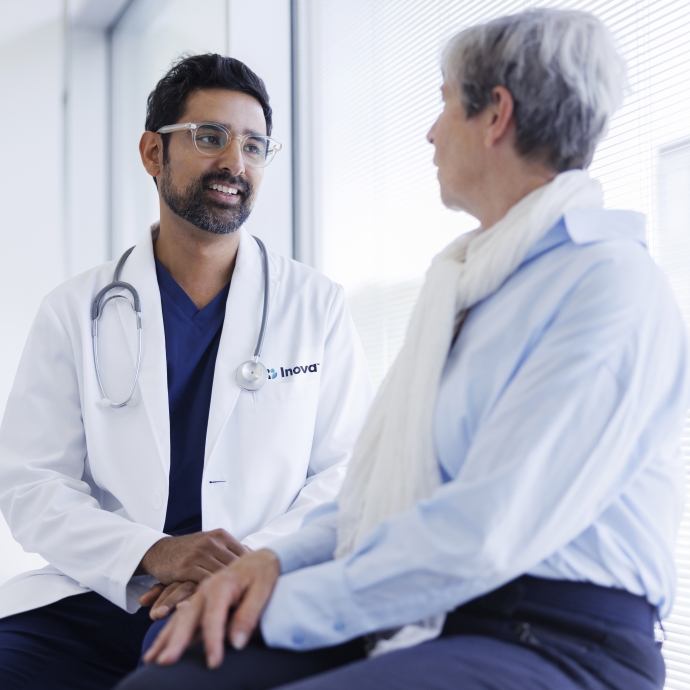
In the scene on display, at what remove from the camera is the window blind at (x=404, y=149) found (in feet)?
4.33

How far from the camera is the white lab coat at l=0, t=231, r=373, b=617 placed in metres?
1.43

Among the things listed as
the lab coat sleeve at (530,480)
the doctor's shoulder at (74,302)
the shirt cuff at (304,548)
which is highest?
the doctor's shoulder at (74,302)

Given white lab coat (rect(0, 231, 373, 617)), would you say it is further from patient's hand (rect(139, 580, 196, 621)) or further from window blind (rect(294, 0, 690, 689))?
window blind (rect(294, 0, 690, 689))

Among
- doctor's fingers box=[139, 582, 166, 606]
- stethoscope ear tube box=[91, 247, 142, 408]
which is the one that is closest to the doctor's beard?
stethoscope ear tube box=[91, 247, 142, 408]

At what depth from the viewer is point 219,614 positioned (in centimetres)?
83

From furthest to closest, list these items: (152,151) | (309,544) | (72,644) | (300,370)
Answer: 1. (152,151)
2. (300,370)
3. (72,644)
4. (309,544)

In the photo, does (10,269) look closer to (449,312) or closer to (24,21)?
(24,21)

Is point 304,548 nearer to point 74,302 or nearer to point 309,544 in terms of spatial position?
point 309,544

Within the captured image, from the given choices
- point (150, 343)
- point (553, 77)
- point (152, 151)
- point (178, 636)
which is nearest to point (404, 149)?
point (152, 151)

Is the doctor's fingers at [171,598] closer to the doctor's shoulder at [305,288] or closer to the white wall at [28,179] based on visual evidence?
the doctor's shoulder at [305,288]

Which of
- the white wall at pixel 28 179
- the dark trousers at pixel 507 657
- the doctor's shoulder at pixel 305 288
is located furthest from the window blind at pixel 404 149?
the white wall at pixel 28 179

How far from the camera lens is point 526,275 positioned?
889 millimetres

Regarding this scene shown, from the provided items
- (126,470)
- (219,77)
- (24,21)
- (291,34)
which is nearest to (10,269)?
(24,21)

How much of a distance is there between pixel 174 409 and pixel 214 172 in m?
0.56
